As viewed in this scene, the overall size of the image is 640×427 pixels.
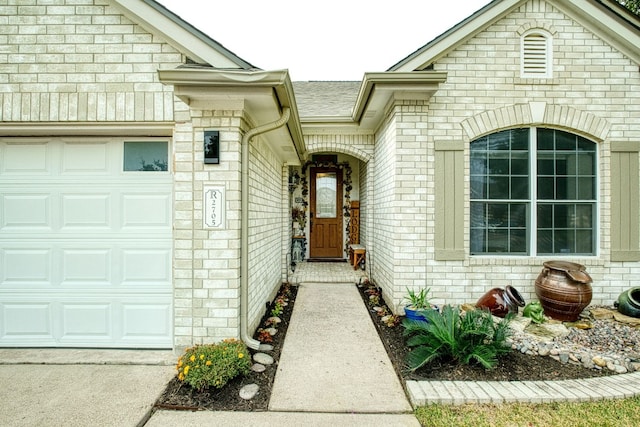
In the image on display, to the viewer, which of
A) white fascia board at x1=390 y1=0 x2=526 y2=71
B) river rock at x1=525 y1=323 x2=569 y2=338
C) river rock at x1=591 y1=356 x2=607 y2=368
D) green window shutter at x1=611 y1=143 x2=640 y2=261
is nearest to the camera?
river rock at x1=591 y1=356 x2=607 y2=368

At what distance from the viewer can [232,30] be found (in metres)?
13.3

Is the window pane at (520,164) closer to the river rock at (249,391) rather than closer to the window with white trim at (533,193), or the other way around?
the window with white trim at (533,193)

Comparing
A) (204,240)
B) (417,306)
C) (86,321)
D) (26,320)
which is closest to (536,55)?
(417,306)

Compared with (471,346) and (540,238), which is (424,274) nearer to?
(471,346)

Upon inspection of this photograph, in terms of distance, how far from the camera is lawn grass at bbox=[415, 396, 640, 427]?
2.09 m

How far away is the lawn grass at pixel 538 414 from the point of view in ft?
6.87

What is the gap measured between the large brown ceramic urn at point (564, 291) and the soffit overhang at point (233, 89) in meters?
3.81

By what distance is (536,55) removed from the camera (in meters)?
4.27

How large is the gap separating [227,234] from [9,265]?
2326 millimetres

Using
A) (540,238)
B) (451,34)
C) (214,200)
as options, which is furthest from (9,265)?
(540,238)

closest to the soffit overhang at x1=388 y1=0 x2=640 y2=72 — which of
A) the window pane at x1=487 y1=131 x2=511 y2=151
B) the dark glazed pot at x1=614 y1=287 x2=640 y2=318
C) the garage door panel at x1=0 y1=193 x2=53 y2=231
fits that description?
the window pane at x1=487 y1=131 x2=511 y2=151

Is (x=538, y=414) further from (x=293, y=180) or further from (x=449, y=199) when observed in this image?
(x=293, y=180)

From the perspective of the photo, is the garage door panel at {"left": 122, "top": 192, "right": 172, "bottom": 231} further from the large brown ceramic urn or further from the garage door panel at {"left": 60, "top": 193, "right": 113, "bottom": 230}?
the large brown ceramic urn

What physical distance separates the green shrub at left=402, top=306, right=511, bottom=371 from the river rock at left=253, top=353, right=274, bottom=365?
4.28 feet
